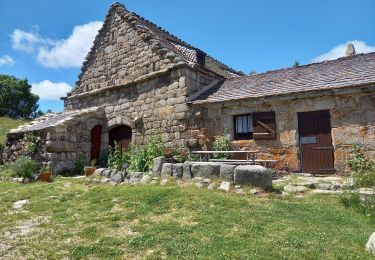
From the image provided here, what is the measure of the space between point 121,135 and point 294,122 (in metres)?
7.22

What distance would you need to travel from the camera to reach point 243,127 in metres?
10.8

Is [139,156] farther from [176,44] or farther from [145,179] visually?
[176,44]

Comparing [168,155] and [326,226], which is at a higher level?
[168,155]

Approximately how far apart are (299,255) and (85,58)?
1416 cm

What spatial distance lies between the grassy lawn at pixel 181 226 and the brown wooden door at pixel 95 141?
586 cm

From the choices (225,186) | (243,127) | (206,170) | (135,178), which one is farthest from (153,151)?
(225,186)

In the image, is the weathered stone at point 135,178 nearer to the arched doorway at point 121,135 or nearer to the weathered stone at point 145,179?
the weathered stone at point 145,179

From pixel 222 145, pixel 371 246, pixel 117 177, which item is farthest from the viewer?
pixel 222 145

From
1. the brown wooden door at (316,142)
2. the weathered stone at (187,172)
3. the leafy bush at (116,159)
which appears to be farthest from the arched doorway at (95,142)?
the brown wooden door at (316,142)

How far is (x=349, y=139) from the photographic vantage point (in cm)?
896

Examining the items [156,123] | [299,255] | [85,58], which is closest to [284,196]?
[299,255]

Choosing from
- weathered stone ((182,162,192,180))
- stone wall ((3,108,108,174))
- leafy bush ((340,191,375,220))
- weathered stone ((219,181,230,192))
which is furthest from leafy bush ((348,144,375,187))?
stone wall ((3,108,108,174))

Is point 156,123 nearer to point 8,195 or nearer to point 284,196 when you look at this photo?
point 8,195

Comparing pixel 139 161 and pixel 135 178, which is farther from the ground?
pixel 139 161
